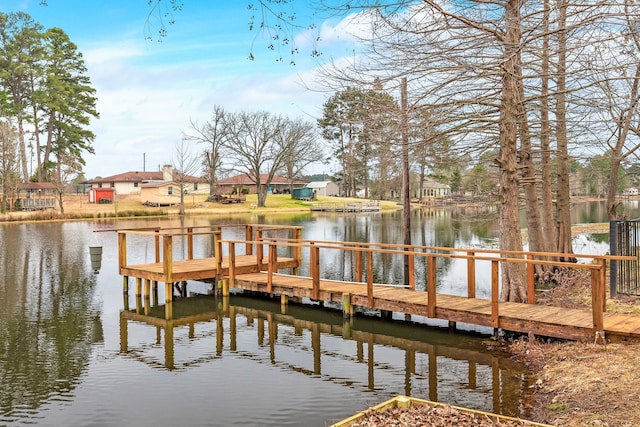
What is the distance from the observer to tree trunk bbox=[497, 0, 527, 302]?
1047 centimetres

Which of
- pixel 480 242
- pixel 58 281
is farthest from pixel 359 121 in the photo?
pixel 480 242

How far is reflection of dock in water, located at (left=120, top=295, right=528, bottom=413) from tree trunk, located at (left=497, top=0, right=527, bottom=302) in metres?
1.76

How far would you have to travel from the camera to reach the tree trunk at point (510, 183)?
10.5 meters

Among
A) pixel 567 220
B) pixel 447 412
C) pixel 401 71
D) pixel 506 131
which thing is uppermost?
pixel 401 71

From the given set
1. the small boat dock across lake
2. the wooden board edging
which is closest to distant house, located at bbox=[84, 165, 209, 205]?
the small boat dock across lake

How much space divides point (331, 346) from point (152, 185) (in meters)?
57.4

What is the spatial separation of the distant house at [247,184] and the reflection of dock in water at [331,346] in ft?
199

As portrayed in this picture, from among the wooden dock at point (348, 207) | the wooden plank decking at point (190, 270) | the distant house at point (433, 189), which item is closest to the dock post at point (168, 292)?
the wooden plank decking at point (190, 270)

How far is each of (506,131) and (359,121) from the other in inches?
110

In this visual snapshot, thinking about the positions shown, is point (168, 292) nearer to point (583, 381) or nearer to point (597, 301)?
point (597, 301)

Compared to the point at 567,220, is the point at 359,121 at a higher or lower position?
higher

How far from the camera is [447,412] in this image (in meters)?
5.30

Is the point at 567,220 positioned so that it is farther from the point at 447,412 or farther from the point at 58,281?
the point at 58,281

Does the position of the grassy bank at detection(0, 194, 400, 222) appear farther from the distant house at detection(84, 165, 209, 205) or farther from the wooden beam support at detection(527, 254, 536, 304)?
the wooden beam support at detection(527, 254, 536, 304)
